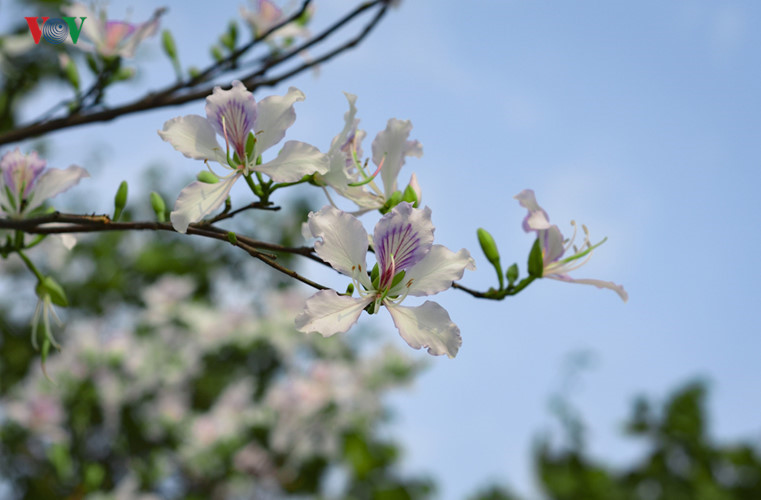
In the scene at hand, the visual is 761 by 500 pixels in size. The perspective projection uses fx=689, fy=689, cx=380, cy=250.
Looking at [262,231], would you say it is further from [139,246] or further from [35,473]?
[35,473]

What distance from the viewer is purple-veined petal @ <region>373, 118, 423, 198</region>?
120cm

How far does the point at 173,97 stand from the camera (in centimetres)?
181

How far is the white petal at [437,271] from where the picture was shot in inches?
41.2

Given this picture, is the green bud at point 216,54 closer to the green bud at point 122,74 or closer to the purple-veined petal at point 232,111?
the green bud at point 122,74

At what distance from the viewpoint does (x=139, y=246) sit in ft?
26.8

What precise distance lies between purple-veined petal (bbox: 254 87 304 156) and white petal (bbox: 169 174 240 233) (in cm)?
7

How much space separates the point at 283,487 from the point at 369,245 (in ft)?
12.1

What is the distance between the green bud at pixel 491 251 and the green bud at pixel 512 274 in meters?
0.02

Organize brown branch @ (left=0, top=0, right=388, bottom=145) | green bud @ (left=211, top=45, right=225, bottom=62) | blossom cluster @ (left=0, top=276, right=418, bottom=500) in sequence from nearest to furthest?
brown branch @ (left=0, top=0, right=388, bottom=145) → green bud @ (left=211, top=45, right=225, bottom=62) → blossom cluster @ (left=0, top=276, right=418, bottom=500)

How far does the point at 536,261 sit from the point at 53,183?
96 cm

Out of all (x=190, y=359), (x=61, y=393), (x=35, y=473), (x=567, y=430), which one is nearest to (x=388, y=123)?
(x=61, y=393)

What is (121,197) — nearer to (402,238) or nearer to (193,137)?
(193,137)

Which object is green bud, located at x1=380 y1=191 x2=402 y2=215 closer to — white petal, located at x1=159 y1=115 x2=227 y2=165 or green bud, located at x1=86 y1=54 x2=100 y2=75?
white petal, located at x1=159 y1=115 x2=227 y2=165

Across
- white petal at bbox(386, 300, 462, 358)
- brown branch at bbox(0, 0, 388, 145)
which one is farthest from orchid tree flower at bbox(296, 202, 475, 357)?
brown branch at bbox(0, 0, 388, 145)
